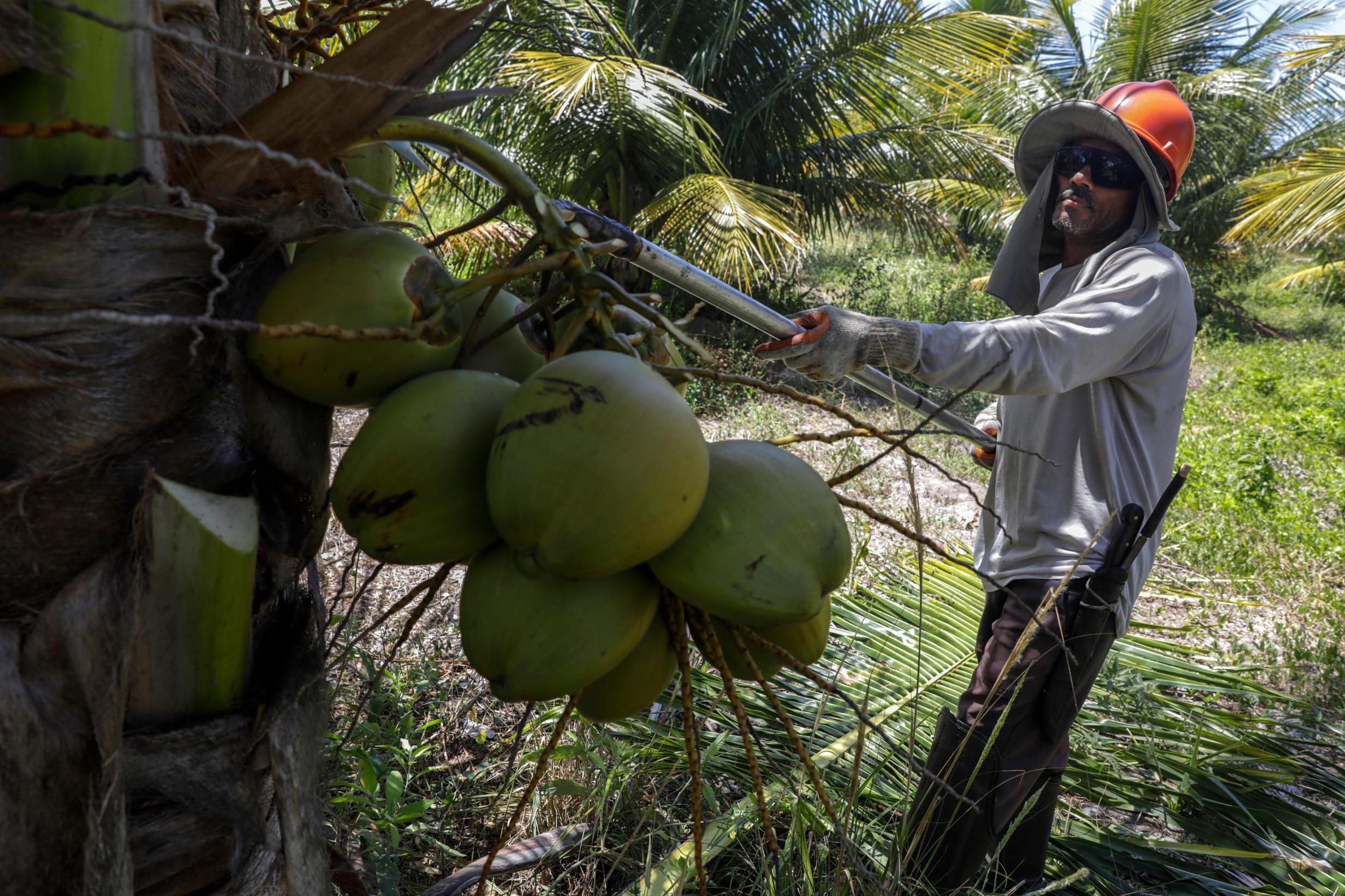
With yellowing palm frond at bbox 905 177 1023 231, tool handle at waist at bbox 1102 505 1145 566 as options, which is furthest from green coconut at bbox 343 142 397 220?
yellowing palm frond at bbox 905 177 1023 231

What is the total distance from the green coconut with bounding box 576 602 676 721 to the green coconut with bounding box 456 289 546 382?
24 centimetres

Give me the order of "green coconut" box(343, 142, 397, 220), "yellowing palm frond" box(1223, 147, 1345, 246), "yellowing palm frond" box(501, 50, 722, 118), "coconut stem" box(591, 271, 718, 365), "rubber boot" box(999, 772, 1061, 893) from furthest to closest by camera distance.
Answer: "yellowing palm frond" box(1223, 147, 1345, 246), "yellowing palm frond" box(501, 50, 722, 118), "rubber boot" box(999, 772, 1061, 893), "green coconut" box(343, 142, 397, 220), "coconut stem" box(591, 271, 718, 365)

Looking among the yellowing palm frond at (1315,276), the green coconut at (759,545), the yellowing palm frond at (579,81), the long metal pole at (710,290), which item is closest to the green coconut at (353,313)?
the long metal pole at (710,290)

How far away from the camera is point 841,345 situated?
1970 millimetres

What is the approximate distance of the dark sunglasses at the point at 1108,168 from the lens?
2.32 metres

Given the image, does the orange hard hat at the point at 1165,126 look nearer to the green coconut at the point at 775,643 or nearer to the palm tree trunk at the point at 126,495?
the green coconut at the point at 775,643

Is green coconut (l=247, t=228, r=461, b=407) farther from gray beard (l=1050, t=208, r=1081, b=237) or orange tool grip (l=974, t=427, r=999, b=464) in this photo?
orange tool grip (l=974, t=427, r=999, b=464)

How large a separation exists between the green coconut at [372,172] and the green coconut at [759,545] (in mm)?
450

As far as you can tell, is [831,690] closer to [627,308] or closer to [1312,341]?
[627,308]

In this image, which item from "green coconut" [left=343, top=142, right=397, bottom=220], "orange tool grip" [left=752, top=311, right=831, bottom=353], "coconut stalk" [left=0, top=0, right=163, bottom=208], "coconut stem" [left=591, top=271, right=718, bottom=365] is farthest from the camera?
"orange tool grip" [left=752, top=311, right=831, bottom=353]

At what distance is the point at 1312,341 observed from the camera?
13750mm

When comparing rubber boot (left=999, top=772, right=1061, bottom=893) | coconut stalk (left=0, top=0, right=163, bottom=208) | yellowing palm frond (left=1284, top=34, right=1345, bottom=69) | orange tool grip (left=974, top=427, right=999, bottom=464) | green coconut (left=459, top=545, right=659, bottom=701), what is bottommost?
rubber boot (left=999, top=772, right=1061, bottom=893)

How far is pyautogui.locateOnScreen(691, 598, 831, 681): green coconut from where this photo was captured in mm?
770

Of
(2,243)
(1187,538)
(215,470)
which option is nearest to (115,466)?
(215,470)
